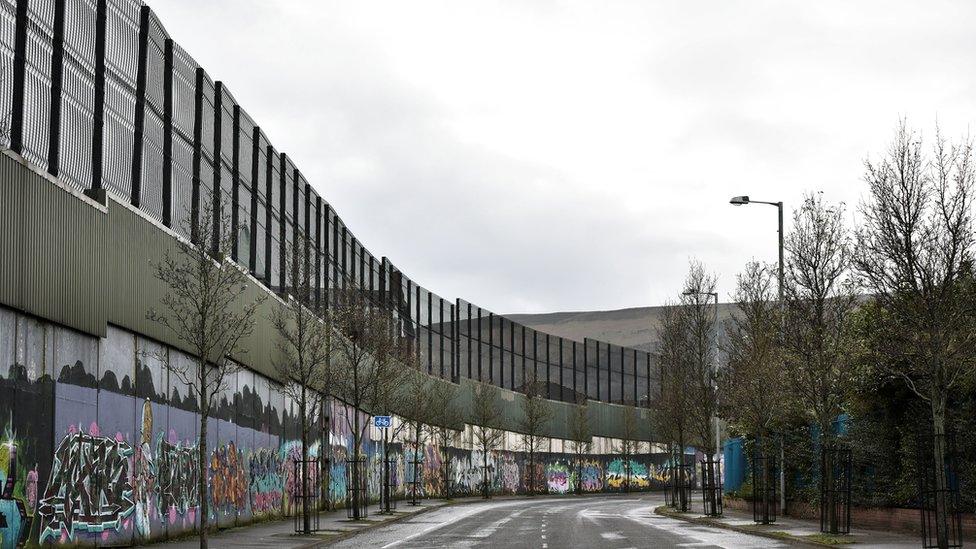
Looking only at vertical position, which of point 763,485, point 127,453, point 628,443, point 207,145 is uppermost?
point 207,145

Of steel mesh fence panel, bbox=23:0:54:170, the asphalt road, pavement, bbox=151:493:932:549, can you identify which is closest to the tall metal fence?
steel mesh fence panel, bbox=23:0:54:170

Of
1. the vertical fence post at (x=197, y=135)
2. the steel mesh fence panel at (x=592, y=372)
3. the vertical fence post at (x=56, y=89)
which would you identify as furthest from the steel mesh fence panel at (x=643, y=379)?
the vertical fence post at (x=56, y=89)

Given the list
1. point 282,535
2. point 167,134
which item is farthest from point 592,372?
point 167,134

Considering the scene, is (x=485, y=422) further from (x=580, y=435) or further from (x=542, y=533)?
(x=542, y=533)

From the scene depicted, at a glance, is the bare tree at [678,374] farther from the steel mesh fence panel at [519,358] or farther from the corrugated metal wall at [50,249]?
the steel mesh fence panel at [519,358]

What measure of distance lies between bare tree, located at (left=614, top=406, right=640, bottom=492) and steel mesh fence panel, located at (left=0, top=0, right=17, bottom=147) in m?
89.6

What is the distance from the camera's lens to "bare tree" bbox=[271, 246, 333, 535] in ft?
114

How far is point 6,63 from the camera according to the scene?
21266 millimetres

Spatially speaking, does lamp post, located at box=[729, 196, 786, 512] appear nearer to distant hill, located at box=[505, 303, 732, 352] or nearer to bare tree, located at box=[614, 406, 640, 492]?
bare tree, located at box=[614, 406, 640, 492]

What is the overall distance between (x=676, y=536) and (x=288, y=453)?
17.4 m

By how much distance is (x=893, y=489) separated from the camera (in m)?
33.1

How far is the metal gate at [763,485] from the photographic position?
127 feet

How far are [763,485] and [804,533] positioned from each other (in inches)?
384

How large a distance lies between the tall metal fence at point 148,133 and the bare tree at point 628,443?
51857 mm
